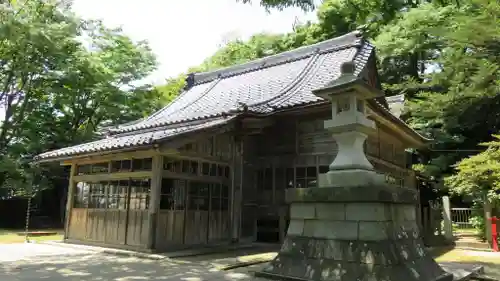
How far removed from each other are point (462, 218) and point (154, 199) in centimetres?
1373

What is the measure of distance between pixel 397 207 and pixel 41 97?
21063 mm

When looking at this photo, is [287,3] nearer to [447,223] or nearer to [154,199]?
[154,199]

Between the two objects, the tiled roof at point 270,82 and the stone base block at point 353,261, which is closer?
the stone base block at point 353,261

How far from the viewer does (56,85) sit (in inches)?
774

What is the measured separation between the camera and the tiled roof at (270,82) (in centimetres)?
1188

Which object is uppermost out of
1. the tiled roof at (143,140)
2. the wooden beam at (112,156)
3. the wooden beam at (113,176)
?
the tiled roof at (143,140)

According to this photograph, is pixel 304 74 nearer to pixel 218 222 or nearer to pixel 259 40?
pixel 218 222

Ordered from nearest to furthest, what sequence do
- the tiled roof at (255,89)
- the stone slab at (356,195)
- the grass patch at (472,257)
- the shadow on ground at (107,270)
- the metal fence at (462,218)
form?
the stone slab at (356,195), the shadow on ground at (107,270), the grass patch at (472,257), the tiled roof at (255,89), the metal fence at (462,218)

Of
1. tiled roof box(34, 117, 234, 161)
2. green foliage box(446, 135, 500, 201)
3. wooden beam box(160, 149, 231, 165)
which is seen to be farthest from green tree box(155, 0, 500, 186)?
wooden beam box(160, 149, 231, 165)

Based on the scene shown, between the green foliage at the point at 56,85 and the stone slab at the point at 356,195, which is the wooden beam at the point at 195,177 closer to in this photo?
the stone slab at the point at 356,195

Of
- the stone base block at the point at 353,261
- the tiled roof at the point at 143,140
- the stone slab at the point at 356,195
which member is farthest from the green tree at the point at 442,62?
the stone base block at the point at 353,261

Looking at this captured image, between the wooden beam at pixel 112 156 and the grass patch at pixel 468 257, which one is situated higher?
the wooden beam at pixel 112 156

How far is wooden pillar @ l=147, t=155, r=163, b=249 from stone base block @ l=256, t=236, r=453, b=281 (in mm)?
3571

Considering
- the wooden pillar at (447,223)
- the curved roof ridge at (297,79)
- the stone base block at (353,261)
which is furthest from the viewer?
the wooden pillar at (447,223)
